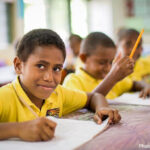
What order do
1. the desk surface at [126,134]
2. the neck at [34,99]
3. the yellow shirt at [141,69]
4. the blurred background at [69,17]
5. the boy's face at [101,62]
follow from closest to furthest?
the desk surface at [126,134] → the neck at [34,99] → the boy's face at [101,62] → the yellow shirt at [141,69] → the blurred background at [69,17]

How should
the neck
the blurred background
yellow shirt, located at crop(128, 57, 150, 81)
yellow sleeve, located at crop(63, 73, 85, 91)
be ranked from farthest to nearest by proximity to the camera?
the blurred background
yellow shirt, located at crop(128, 57, 150, 81)
yellow sleeve, located at crop(63, 73, 85, 91)
the neck

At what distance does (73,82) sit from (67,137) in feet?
2.17

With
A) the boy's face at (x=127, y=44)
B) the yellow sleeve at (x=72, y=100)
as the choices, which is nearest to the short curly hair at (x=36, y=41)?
the yellow sleeve at (x=72, y=100)

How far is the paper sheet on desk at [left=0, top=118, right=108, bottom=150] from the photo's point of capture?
0.53 metres

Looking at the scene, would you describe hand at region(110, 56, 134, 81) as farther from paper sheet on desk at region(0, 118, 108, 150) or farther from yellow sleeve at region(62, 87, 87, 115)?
paper sheet on desk at region(0, 118, 108, 150)

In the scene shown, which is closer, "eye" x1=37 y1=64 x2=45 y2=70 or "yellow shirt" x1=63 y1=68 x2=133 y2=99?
"eye" x1=37 y1=64 x2=45 y2=70

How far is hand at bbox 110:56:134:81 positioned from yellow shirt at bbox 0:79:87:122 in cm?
18

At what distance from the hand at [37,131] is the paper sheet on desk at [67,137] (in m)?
0.01

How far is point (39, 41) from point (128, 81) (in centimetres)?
77

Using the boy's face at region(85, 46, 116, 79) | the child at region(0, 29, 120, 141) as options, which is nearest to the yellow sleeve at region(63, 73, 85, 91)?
the boy's face at region(85, 46, 116, 79)

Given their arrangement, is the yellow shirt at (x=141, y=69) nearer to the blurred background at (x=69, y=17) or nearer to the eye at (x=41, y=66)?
the eye at (x=41, y=66)

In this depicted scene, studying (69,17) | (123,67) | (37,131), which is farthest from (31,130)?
(69,17)

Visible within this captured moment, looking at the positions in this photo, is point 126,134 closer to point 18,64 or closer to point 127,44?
point 18,64

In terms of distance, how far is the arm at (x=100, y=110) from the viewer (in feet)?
2.36
